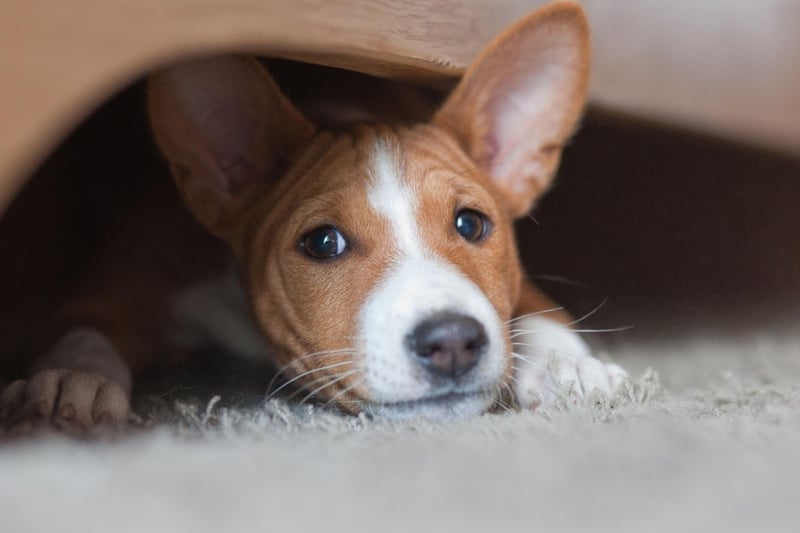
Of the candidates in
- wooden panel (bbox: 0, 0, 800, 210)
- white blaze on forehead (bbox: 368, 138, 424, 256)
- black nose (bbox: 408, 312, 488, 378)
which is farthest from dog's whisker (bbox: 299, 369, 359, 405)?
wooden panel (bbox: 0, 0, 800, 210)

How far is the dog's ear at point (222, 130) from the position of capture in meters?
2.12

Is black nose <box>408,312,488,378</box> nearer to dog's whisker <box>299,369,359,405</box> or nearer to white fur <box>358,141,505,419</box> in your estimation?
white fur <box>358,141,505,419</box>

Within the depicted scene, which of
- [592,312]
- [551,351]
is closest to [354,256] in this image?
[551,351]

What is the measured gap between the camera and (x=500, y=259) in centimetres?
213

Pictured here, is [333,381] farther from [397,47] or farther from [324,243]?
[397,47]

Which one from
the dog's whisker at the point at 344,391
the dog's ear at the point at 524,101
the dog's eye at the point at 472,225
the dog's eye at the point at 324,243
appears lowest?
the dog's whisker at the point at 344,391

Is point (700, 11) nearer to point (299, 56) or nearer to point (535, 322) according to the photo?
point (535, 322)

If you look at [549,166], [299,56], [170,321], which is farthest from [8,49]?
[549,166]

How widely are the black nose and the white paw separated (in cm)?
23

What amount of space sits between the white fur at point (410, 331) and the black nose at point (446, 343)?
2 centimetres

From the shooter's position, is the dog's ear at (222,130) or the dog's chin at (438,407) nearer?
the dog's chin at (438,407)

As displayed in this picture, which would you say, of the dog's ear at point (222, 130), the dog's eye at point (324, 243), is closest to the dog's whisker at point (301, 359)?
the dog's eye at point (324, 243)

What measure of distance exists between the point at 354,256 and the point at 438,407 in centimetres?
40

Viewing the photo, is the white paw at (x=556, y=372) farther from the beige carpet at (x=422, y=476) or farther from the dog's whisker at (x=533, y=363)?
the beige carpet at (x=422, y=476)
